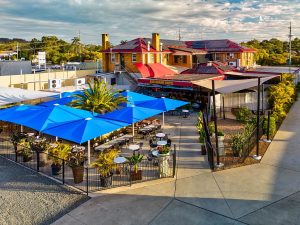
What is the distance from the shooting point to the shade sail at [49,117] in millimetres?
14397

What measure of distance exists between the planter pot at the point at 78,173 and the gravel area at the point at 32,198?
54 centimetres

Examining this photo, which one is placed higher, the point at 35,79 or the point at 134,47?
the point at 134,47

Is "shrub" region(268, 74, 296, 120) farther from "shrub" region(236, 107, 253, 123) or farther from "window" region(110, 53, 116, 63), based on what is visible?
"window" region(110, 53, 116, 63)

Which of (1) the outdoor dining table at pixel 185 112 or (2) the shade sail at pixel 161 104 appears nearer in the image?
(2) the shade sail at pixel 161 104

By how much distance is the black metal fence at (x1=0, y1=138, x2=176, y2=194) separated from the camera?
39.3 ft

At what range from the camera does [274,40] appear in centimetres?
10712

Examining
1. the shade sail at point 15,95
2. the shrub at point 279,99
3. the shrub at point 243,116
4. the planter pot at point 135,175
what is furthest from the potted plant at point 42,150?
the shrub at point 279,99

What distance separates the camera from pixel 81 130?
13094 millimetres

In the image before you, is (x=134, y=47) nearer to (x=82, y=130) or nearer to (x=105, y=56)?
(x=105, y=56)

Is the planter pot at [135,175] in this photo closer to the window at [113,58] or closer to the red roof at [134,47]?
the red roof at [134,47]

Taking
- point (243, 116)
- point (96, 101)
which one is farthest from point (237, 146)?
point (96, 101)

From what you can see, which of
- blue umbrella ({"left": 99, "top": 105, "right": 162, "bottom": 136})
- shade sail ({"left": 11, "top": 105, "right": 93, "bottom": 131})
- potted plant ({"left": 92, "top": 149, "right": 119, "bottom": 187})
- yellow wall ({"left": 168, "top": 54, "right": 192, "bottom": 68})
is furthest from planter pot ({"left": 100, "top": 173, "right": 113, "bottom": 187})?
yellow wall ({"left": 168, "top": 54, "right": 192, "bottom": 68})

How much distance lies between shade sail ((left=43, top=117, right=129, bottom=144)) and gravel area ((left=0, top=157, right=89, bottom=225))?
197cm

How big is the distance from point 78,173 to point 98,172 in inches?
31.7
